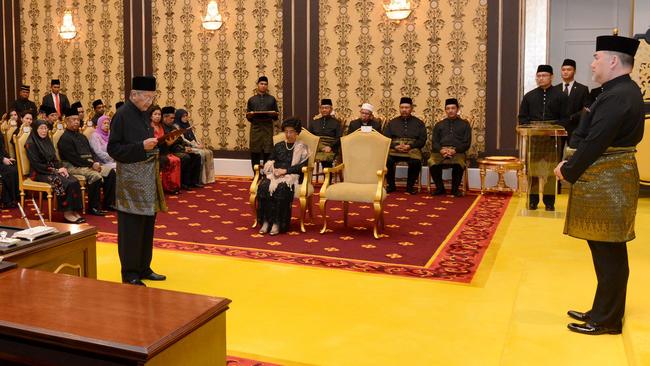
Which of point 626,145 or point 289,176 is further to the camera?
point 289,176

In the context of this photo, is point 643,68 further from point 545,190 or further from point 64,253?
point 64,253

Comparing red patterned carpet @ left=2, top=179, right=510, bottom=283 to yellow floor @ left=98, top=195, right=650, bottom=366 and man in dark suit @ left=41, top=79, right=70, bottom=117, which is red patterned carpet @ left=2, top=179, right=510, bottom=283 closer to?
yellow floor @ left=98, top=195, right=650, bottom=366

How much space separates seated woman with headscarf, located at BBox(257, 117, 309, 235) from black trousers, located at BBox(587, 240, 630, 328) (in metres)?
3.68

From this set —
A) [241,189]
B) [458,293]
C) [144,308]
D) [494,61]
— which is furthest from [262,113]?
[144,308]

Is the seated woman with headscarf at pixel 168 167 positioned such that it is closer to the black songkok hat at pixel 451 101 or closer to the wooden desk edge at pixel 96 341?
the black songkok hat at pixel 451 101

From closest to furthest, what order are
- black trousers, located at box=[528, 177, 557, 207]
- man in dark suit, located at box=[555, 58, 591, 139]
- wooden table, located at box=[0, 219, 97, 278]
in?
wooden table, located at box=[0, 219, 97, 278]
black trousers, located at box=[528, 177, 557, 207]
man in dark suit, located at box=[555, 58, 591, 139]

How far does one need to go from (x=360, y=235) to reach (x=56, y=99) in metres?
8.28

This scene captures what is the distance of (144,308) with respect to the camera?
2.36 m

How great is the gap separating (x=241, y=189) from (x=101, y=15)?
5.00 meters

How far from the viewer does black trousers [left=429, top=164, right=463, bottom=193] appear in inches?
378

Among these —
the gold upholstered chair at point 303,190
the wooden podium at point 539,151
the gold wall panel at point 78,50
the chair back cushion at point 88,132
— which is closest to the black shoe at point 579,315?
the gold upholstered chair at point 303,190

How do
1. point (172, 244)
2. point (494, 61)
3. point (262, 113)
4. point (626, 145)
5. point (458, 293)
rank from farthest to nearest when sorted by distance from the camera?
point (262, 113) → point (494, 61) → point (172, 244) → point (458, 293) → point (626, 145)

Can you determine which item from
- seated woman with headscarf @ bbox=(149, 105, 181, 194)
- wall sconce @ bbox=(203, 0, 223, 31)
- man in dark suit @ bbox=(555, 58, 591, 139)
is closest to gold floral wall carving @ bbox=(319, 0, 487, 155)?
man in dark suit @ bbox=(555, 58, 591, 139)

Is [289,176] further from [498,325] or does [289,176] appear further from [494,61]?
[494,61]
